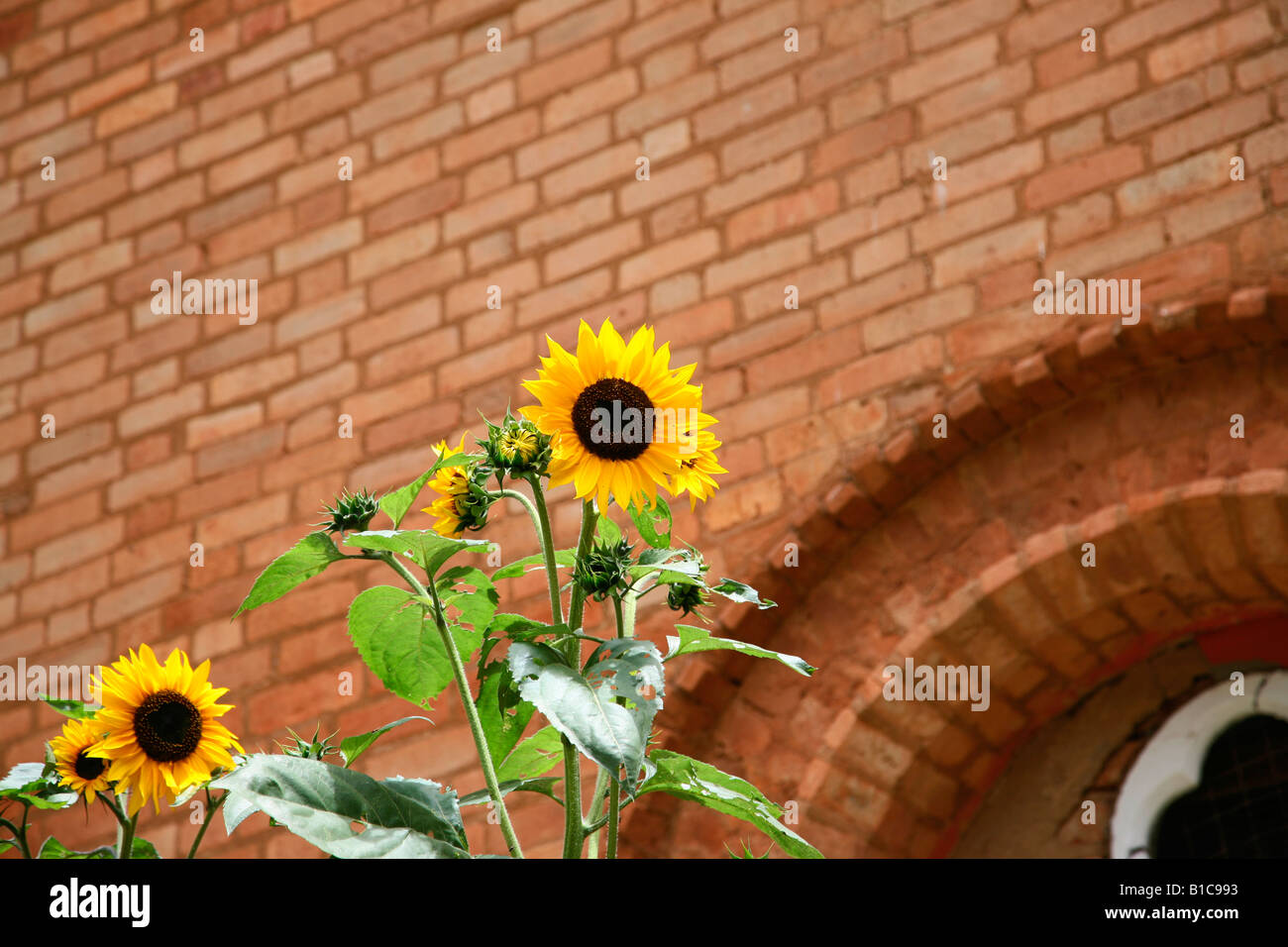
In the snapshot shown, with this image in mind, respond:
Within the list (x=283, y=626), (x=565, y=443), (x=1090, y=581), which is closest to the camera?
(x=565, y=443)

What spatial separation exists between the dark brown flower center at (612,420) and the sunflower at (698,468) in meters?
0.04

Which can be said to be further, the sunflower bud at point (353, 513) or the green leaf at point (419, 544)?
the sunflower bud at point (353, 513)

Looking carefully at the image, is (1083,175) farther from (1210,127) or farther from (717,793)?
(717,793)

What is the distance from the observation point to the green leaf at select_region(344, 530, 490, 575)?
110 centimetres

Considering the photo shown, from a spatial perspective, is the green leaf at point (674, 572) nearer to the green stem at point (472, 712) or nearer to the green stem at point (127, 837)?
the green stem at point (472, 712)

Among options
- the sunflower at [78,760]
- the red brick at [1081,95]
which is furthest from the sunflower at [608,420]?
the red brick at [1081,95]

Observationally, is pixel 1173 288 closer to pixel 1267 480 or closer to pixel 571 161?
pixel 1267 480

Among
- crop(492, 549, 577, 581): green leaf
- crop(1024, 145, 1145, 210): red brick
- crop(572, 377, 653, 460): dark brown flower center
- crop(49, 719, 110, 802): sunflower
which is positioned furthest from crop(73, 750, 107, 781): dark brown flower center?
crop(1024, 145, 1145, 210): red brick

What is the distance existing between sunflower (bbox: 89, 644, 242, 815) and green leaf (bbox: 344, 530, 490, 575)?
0.22m

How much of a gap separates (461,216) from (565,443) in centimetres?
368

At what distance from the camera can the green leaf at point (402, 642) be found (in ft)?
4.03

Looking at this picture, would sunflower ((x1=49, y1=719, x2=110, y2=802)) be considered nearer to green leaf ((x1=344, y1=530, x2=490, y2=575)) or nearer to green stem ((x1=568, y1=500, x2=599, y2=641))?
green leaf ((x1=344, y1=530, x2=490, y2=575))
